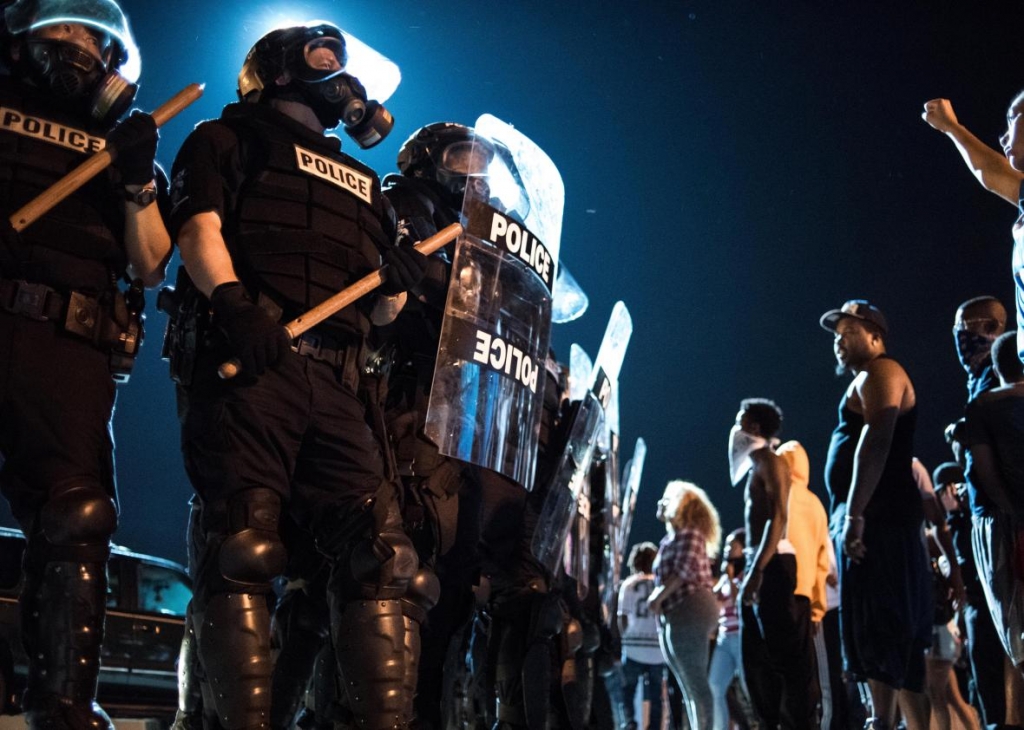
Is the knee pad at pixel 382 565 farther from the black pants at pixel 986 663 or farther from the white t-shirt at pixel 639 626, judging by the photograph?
the white t-shirt at pixel 639 626

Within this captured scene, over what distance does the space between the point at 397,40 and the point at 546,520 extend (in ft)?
15.6

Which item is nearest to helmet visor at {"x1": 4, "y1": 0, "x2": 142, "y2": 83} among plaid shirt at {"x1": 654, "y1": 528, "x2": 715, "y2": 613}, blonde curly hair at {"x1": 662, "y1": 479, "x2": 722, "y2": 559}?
plaid shirt at {"x1": 654, "y1": 528, "x2": 715, "y2": 613}

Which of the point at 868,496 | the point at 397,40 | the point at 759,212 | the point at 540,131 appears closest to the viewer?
the point at 868,496

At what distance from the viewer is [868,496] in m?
4.11

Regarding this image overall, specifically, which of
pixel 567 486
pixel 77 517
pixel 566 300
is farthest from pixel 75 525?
pixel 566 300

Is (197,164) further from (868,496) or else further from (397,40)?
(397,40)

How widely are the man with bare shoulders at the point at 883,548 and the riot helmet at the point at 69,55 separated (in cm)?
310

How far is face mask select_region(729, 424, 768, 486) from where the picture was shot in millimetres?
5273

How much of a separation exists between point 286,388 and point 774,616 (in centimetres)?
315

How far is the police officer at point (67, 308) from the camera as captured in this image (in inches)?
87.7

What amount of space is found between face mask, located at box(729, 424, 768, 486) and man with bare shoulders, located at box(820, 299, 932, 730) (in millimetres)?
834

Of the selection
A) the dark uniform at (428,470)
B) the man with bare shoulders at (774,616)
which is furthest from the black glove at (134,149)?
the man with bare shoulders at (774,616)

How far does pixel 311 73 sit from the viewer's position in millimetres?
2889

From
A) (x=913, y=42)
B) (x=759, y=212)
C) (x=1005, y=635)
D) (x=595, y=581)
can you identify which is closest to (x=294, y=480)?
(x=1005, y=635)
